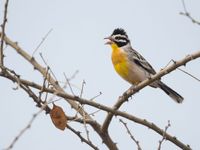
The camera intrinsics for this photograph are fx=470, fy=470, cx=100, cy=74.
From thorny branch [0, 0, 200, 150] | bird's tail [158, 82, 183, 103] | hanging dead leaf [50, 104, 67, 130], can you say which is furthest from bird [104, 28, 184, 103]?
hanging dead leaf [50, 104, 67, 130]

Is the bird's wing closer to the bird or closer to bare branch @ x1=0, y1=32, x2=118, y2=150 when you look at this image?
the bird

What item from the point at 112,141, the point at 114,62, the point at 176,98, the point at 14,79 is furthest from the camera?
the point at 114,62

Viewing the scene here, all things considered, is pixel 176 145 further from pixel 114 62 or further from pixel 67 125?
pixel 114 62

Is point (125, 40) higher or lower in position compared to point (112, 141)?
higher

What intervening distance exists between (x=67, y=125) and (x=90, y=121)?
273 millimetres

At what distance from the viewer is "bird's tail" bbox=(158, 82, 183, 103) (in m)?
9.66

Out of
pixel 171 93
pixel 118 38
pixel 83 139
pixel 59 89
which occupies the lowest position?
pixel 171 93

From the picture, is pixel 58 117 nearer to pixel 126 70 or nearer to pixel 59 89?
pixel 59 89

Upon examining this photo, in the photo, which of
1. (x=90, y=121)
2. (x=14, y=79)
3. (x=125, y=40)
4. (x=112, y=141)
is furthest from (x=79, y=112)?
(x=125, y=40)

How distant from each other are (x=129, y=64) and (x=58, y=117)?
16.1ft

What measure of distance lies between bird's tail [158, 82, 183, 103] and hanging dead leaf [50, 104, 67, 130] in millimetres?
4577

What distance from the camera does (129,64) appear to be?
400 inches

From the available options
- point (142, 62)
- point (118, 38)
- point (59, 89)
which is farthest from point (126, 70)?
point (59, 89)

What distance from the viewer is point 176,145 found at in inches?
214
